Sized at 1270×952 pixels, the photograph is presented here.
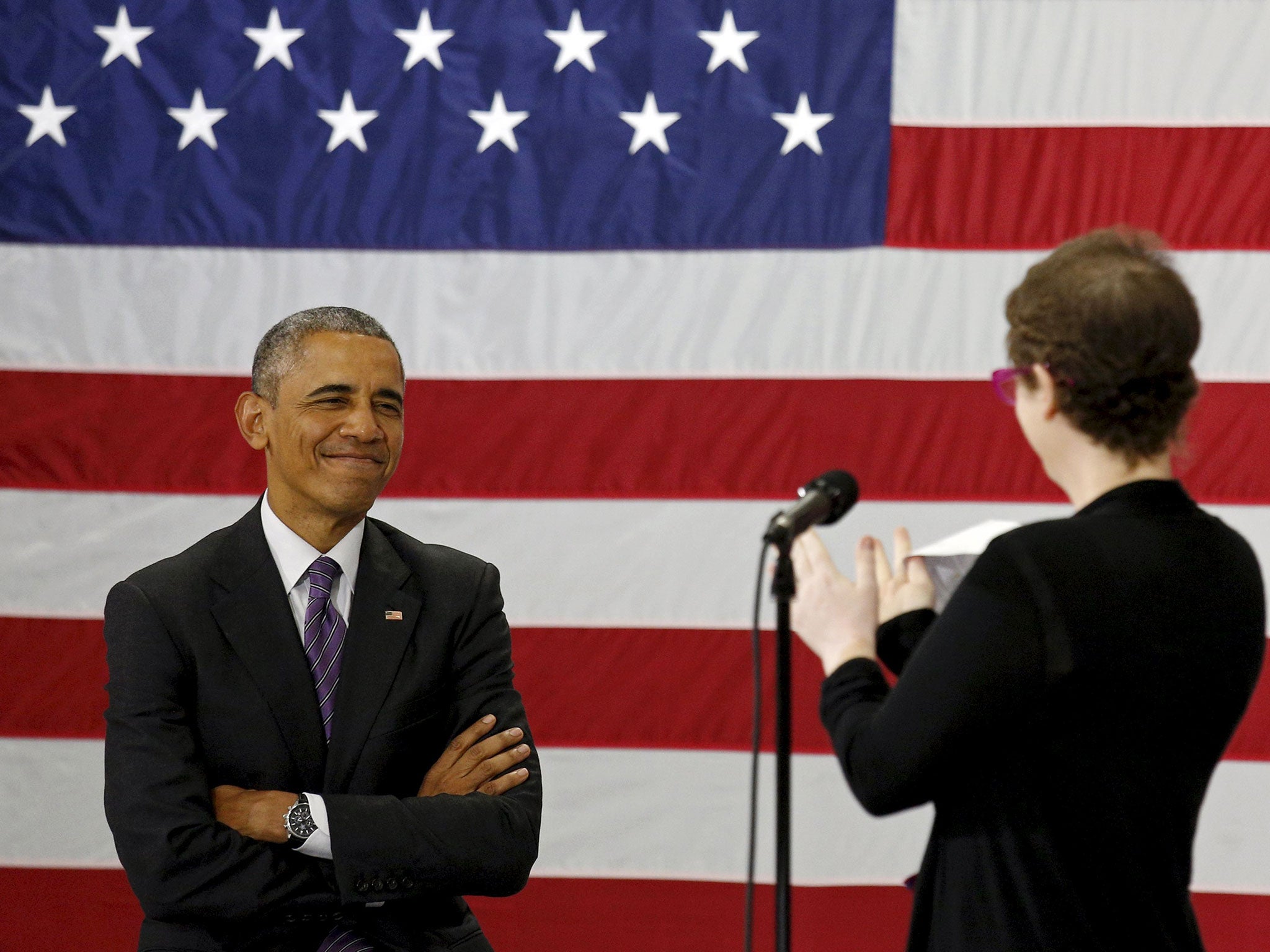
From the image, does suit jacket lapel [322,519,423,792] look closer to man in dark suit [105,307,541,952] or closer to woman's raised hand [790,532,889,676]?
man in dark suit [105,307,541,952]

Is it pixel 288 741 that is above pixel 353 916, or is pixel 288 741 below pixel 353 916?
above

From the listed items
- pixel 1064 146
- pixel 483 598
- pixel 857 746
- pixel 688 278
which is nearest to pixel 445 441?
pixel 688 278

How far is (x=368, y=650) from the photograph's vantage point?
1936mm

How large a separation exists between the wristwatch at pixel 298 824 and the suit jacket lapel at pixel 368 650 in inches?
3.5

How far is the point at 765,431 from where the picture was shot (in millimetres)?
2838

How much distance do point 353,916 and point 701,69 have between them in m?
1.94

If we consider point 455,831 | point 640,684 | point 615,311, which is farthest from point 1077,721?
point 615,311

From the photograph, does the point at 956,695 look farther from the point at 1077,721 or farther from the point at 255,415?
the point at 255,415

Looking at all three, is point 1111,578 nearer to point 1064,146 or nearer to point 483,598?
point 483,598

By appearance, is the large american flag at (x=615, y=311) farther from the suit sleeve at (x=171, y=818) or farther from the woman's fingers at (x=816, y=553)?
the woman's fingers at (x=816, y=553)

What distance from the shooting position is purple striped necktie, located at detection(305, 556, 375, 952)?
192 cm

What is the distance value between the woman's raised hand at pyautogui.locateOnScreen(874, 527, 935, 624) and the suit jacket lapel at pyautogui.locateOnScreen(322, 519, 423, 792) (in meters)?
0.87

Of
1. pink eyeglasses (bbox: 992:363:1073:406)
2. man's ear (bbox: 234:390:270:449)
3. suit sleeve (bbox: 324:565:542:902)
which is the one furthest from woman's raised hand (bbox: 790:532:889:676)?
man's ear (bbox: 234:390:270:449)

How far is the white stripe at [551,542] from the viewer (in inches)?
111
